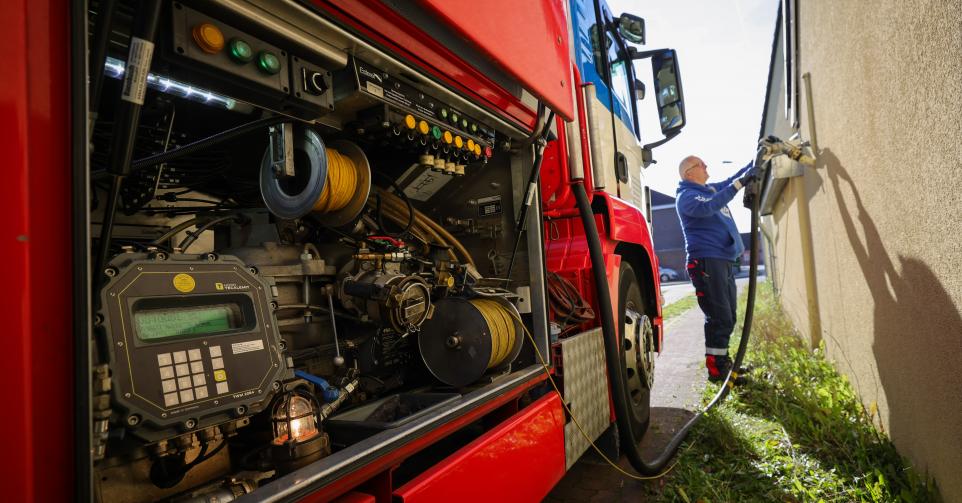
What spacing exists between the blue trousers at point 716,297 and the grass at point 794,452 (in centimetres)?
Result: 54

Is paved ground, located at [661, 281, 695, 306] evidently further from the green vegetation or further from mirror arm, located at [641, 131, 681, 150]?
mirror arm, located at [641, 131, 681, 150]

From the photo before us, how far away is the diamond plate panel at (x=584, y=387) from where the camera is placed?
Answer: 92.0 inches

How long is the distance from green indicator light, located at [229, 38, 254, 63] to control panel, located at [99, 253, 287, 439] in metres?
0.49

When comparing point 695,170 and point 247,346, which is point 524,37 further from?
point 695,170

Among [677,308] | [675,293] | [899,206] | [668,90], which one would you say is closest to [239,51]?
[899,206]

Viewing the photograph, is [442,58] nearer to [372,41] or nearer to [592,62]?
[372,41]

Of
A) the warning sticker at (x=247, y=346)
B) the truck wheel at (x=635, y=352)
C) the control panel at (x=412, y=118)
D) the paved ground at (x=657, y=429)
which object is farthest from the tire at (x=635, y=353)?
the warning sticker at (x=247, y=346)

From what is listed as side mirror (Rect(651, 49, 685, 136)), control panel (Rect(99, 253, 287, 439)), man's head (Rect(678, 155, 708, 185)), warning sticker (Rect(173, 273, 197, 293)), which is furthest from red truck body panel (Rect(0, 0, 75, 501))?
man's head (Rect(678, 155, 708, 185))

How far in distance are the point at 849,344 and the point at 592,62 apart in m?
2.62

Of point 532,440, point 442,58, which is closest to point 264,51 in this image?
point 442,58

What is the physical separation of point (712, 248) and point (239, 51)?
4.55 m

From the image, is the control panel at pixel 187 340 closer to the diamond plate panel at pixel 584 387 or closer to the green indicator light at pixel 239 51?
the green indicator light at pixel 239 51

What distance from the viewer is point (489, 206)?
2.53 metres

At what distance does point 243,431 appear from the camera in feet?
5.19
